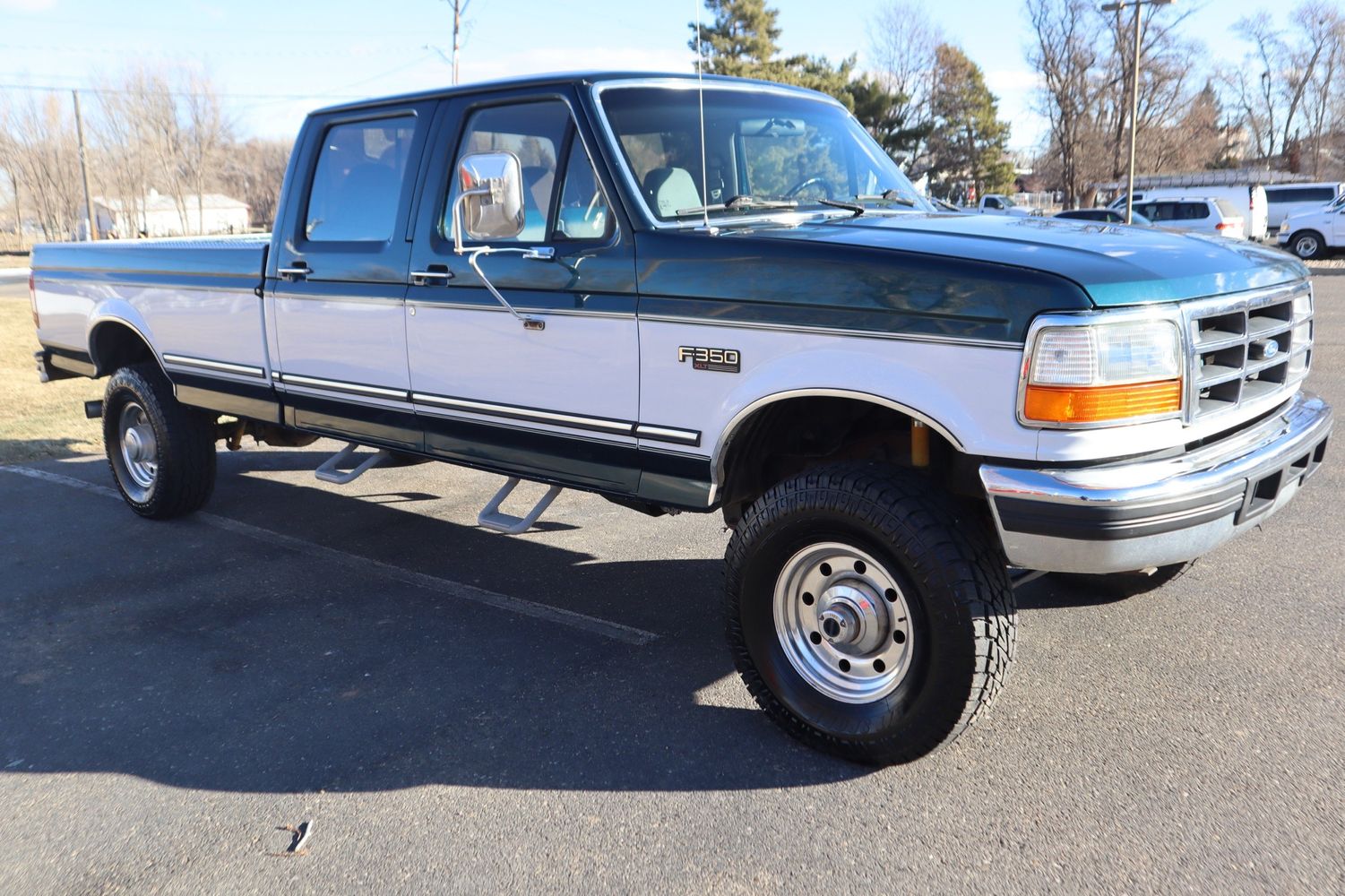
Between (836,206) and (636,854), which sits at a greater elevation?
(836,206)

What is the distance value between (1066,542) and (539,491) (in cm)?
455

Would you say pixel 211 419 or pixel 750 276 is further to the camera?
pixel 211 419

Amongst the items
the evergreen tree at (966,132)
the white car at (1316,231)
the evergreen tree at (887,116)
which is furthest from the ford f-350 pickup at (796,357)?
the evergreen tree at (966,132)

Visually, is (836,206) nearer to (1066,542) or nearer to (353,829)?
(1066,542)

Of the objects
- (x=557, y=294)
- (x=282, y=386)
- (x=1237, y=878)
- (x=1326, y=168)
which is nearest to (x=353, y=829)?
(x=557, y=294)

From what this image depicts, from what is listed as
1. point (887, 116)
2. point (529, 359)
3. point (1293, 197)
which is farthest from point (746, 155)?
point (887, 116)

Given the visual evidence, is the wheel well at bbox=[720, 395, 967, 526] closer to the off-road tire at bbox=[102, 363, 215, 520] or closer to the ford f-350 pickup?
the ford f-350 pickup

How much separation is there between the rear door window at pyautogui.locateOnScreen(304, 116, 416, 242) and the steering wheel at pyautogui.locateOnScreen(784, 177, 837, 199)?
1.65 metres

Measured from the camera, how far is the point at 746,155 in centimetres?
442

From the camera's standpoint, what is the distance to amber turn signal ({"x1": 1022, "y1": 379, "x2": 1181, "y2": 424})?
2.92m

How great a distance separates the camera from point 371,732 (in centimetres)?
371

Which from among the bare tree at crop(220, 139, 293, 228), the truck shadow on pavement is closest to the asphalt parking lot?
the truck shadow on pavement

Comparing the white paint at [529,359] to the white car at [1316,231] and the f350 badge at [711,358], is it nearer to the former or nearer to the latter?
the f350 badge at [711,358]

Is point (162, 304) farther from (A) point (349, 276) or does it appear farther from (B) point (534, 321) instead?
(B) point (534, 321)
